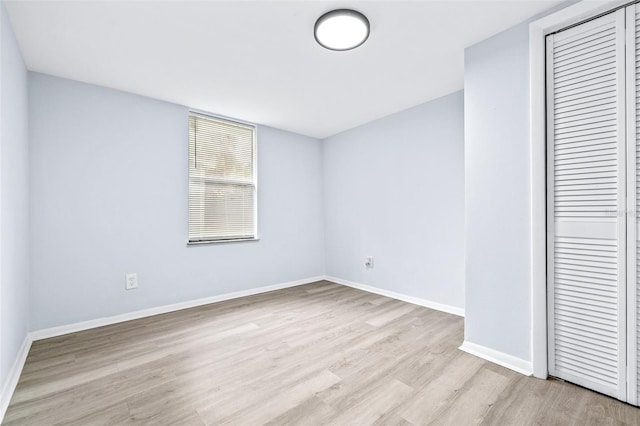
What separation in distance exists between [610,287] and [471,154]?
1.13 m

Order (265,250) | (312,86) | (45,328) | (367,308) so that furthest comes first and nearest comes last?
(265,250)
(367,308)
(312,86)
(45,328)

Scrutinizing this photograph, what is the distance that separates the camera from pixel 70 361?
2.01 metres

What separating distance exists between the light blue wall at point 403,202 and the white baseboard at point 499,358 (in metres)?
0.81

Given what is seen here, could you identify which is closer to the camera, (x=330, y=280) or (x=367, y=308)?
(x=367, y=308)

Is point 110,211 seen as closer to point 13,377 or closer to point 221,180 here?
point 221,180

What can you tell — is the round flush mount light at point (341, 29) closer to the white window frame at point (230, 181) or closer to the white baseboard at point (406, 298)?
the white window frame at point (230, 181)

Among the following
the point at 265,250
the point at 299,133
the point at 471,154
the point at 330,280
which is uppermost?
the point at 299,133

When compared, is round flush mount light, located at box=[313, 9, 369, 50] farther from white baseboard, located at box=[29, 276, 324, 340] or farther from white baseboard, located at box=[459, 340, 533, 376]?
white baseboard, located at box=[29, 276, 324, 340]

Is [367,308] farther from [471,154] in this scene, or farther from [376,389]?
[471,154]

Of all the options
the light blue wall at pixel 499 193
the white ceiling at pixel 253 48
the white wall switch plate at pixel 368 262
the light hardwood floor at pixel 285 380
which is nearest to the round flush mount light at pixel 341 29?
the white ceiling at pixel 253 48

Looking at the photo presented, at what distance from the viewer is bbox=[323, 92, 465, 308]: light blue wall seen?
2915 mm

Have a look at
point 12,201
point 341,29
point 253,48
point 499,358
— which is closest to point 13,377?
point 12,201

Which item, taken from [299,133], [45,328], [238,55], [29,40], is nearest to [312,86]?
[238,55]

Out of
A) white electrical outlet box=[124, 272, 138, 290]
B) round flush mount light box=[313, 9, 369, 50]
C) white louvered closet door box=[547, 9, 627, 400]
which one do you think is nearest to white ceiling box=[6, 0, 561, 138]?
round flush mount light box=[313, 9, 369, 50]
